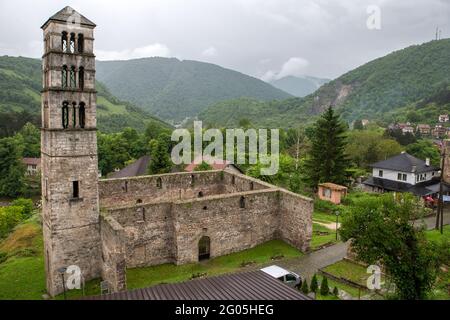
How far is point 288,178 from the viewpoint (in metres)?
47.4

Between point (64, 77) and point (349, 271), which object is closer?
point (64, 77)

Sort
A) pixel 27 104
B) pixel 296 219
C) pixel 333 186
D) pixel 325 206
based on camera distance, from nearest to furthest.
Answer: pixel 296 219 < pixel 325 206 < pixel 333 186 < pixel 27 104

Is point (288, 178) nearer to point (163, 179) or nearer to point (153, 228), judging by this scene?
point (163, 179)

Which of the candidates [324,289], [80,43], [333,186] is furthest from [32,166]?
[324,289]

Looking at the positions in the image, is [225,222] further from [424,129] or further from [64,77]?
[424,129]

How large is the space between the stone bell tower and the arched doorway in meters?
6.45

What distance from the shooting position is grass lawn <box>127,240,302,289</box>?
22.3 m

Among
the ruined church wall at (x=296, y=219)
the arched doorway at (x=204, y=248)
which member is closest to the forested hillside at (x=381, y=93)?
the ruined church wall at (x=296, y=219)

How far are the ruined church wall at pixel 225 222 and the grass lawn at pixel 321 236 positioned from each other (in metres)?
3.01

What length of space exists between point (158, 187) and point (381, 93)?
15592 cm

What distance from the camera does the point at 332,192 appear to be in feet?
140

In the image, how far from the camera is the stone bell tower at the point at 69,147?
68.7 feet

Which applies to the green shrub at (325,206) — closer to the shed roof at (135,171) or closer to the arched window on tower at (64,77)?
the shed roof at (135,171)
